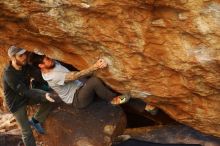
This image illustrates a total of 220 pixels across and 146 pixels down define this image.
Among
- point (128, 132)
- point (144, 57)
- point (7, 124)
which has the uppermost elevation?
point (144, 57)

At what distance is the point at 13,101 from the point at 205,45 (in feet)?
10.4

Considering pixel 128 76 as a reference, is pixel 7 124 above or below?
below

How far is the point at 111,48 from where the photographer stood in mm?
5043

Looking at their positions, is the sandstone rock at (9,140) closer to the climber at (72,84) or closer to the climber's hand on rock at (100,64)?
the climber at (72,84)

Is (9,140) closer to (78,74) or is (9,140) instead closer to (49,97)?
(49,97)

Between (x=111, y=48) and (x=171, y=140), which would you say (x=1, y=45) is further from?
(x=171, y=140)

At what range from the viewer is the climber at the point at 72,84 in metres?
5.61

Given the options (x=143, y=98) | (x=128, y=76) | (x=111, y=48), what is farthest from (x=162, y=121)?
(x=111, y=48)

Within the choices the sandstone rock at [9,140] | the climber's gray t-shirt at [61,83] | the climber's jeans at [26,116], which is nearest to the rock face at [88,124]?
the climber's jeans at [26,116]

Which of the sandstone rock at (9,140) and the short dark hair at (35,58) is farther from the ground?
the short dark hair at (35,58)

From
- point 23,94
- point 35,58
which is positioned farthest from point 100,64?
point 23,94

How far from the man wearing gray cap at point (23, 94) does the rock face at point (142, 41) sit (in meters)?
0.27

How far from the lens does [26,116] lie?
6465 millimetres

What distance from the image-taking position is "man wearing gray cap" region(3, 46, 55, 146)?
5.70 m
